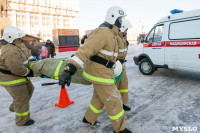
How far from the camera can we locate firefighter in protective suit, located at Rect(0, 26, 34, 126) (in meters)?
2.91

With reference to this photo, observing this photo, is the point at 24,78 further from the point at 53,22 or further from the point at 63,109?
the point at 53,22

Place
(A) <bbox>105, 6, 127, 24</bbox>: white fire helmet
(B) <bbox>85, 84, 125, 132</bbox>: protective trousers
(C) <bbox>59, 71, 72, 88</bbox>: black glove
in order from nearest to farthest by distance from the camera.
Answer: (C) <bbox>59, 71, 72, 88</bbox>: black glove, (B) <bbox>85, 84, 125, 132</bbox>: protective trousers, (A) <bbox>105, 6, 127, 24</bbox>: white fire helmet

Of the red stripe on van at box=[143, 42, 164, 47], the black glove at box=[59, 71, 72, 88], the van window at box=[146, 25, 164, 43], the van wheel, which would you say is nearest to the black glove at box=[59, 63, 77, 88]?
the black glove at box=[59, 71, 72, 88]

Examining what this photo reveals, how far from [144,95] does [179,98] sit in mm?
902

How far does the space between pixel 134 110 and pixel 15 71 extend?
2.58m

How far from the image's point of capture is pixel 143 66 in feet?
24.0

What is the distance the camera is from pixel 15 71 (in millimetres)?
2941

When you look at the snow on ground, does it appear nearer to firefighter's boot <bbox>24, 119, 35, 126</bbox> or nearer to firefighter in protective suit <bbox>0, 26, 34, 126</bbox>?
firefighter's boot <bbox>24, 119, 35, 126</bbox>

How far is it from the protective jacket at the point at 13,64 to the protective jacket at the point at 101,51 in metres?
1.19

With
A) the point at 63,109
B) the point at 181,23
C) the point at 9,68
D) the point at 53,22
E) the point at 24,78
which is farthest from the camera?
the point at 53,22

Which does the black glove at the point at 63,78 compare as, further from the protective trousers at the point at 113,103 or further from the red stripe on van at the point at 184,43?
the red stripe on van at the point at 184,43

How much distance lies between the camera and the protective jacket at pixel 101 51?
2322 millimetres

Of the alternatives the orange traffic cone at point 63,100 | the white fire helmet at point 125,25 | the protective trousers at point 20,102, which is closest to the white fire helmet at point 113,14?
the white fire helmet at point 125,25

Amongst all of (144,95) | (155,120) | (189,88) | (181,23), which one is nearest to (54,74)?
(155,120)
